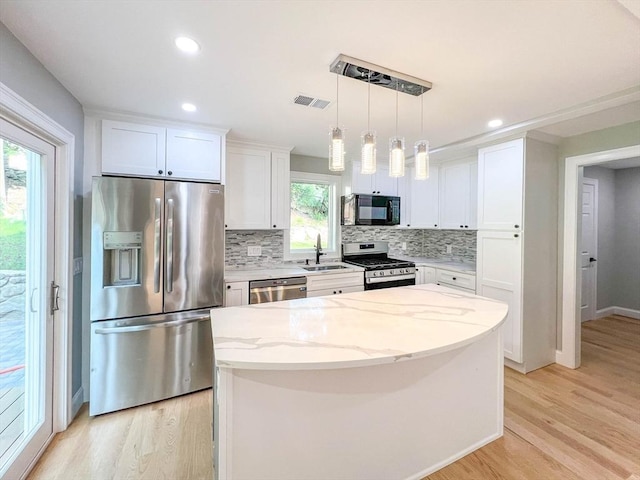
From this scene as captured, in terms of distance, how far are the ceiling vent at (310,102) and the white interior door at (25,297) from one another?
5.45 ft

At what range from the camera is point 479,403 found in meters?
1.85

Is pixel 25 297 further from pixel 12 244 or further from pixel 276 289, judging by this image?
pixel 276 289

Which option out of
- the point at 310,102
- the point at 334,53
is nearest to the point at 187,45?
the point at 334,53

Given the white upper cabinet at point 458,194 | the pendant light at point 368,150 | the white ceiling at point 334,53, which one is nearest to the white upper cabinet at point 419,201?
the white upper cabinet at point 458,194

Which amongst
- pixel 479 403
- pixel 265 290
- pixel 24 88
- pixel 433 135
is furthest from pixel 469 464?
pixel 24 88

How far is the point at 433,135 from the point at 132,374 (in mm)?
3517

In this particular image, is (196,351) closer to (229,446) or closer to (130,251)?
(130,251)

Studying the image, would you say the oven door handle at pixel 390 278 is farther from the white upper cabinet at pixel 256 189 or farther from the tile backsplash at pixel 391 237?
the white upper cabinet at pixel 256 189

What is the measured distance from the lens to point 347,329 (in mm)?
1480

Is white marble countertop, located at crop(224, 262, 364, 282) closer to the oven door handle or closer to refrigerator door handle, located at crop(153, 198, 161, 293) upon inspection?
the oven door handle

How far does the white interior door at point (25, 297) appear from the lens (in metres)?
1.60

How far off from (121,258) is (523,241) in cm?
360

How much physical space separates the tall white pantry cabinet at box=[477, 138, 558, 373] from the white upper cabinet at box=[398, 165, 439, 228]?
93 centimetres

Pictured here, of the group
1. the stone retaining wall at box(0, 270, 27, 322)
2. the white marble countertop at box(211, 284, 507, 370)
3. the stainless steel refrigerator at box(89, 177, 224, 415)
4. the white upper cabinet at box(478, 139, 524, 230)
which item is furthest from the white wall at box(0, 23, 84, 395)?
the white upper cabinet at box(478, 139, 524, 230)
